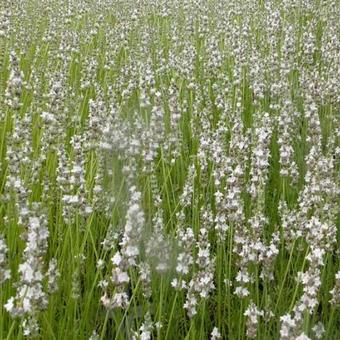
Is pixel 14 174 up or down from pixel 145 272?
up

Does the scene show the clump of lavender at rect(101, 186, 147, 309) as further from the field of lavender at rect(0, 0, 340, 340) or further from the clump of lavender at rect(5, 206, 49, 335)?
the clump of lavender at rect(5, 206, 49, 335)

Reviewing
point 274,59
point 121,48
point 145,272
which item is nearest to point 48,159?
point 145,272

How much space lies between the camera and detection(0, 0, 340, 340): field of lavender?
1.93 meters

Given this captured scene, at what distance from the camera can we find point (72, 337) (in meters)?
2.20

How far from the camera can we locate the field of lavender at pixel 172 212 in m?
1.93

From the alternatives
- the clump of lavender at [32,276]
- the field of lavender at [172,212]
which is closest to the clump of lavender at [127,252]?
the field of lavender at [172,212]

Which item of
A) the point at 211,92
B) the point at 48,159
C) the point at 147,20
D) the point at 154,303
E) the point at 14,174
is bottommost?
the point at 154,303

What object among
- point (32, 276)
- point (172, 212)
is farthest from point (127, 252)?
point (172, 212)

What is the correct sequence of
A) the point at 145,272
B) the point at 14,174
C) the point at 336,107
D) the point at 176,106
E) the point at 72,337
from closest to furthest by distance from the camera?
1. the point at 145,272
2. the point at 72,337
3. the point at 14,174
4. the point at 176,106
5. the point at 336,107

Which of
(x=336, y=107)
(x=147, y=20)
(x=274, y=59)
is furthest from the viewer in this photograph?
(x=147, y=20)

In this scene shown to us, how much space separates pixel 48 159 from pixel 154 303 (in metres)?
1.08

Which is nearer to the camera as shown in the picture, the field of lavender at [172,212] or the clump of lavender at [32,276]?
the clump of lavender at [32,276]

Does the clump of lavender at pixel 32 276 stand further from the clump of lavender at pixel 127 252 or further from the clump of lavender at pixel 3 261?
the clump of lavender at pixel 127 252

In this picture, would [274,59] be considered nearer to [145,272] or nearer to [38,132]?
[38,132]
